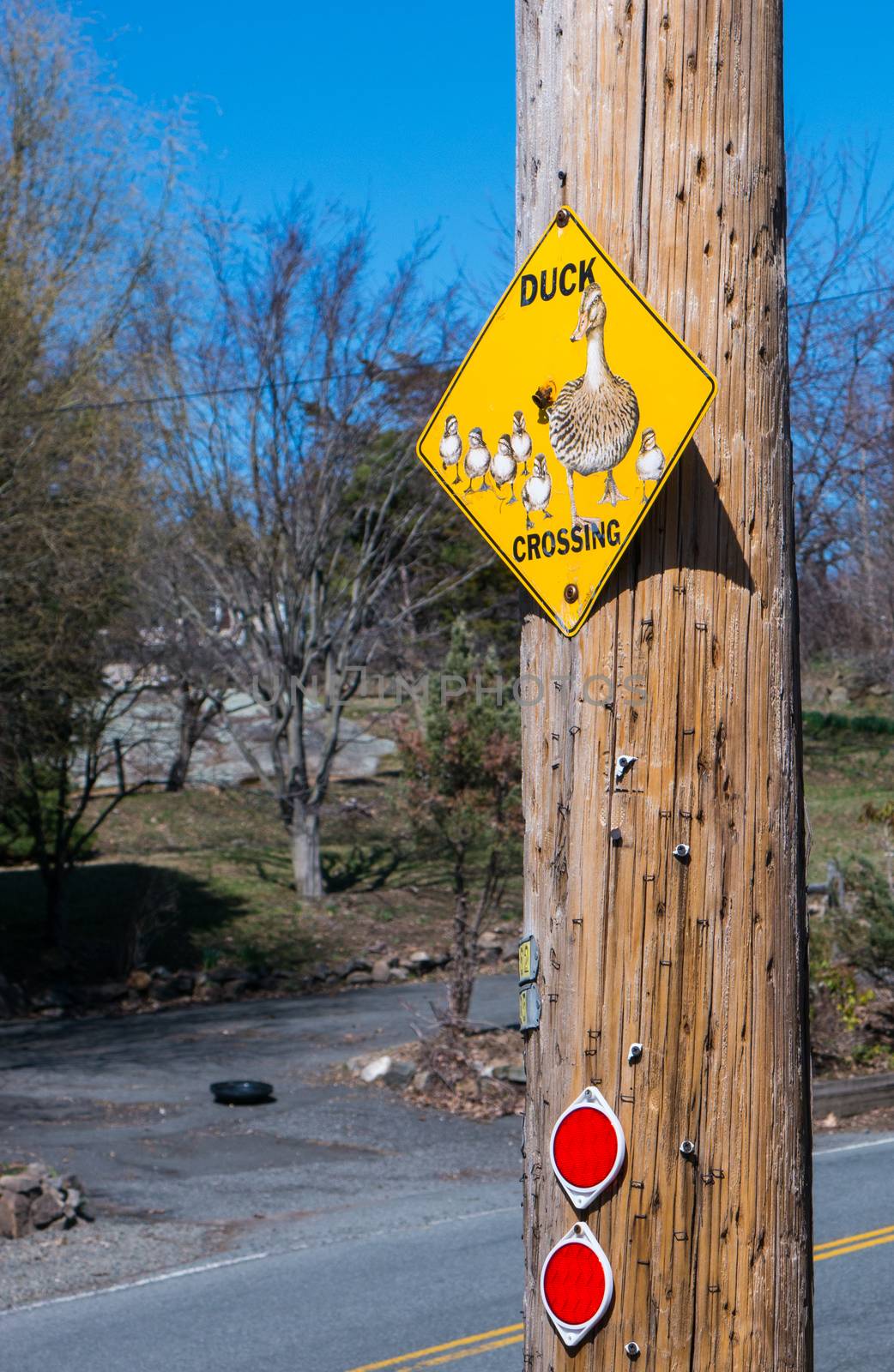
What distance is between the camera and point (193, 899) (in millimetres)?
25359

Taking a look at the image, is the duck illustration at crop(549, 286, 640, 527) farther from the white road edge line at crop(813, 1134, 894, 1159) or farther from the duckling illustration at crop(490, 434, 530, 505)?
the white road edge line at crop(813, 1134, 894, 1159)

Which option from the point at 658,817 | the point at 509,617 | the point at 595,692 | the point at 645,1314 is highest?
the point at 509,617

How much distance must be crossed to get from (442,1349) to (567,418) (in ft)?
19.0

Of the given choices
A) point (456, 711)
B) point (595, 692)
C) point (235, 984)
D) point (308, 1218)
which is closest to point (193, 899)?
point (235, 984)

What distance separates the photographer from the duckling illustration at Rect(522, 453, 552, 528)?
2.60 meters

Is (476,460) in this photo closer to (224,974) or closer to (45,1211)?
(45,1211)

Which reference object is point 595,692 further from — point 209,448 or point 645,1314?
point 209,448

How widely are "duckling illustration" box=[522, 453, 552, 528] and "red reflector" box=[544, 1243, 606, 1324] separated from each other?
1.30 meters

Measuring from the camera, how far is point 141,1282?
28.6 feet

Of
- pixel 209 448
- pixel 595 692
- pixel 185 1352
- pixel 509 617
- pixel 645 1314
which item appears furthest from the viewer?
pixel 509 617

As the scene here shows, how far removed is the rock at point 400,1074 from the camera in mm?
15305

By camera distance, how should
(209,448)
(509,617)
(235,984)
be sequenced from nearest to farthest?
(235,984)
(209,448)
(509,617)

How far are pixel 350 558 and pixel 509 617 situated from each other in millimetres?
8224

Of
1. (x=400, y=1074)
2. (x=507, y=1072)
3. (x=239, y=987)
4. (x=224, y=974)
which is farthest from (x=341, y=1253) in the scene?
(x=224, y=974)
